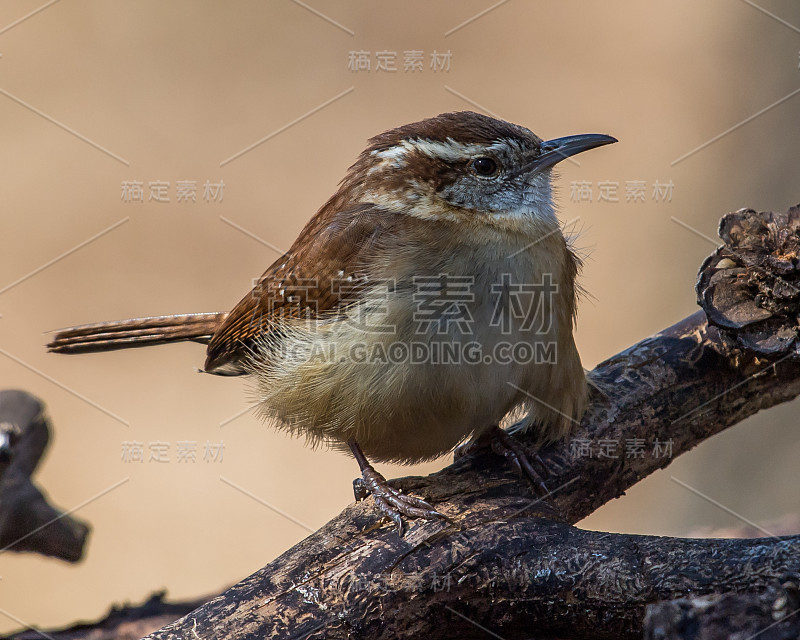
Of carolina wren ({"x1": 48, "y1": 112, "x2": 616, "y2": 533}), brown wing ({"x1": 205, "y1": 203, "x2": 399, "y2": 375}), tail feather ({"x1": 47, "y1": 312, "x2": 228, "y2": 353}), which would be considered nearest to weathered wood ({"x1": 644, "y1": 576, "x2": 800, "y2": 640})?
carolina wren ({"x1": 48, "y1": 112, "x2": 616, "y2": 533})

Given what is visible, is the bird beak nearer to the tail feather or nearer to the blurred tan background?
the tail feather

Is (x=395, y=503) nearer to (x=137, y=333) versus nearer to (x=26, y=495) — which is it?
(x=137, y=333)

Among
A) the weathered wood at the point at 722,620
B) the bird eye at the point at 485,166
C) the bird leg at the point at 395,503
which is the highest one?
the bird eye at the point at 485,166

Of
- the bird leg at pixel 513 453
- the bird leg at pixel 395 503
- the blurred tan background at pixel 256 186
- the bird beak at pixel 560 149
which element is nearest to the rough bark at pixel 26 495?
the bird leg at pixel 395 503

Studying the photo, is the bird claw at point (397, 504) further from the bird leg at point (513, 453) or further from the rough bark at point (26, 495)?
the rough bark at point (26, 495)

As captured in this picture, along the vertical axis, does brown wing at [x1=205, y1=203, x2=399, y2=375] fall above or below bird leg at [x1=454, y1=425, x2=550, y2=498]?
above

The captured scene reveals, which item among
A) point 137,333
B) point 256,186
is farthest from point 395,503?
point 256,186

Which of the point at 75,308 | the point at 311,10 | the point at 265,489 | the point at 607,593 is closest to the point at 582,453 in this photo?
the point at 607,593
